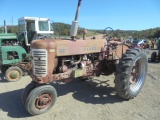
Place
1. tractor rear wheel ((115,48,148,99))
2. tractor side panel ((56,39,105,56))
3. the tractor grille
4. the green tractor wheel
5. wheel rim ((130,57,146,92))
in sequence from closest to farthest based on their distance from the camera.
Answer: the tractor grille → tractor side panel ((56,39,105,56)) → tractor rear wheel ((115,48,148,99)) → wheel rim ((130,57,146,92)) → the green tractor wheel

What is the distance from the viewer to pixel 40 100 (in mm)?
4387

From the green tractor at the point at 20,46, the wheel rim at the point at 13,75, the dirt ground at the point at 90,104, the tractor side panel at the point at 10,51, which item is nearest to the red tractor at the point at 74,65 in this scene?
the dirt ground at the point at 90,104

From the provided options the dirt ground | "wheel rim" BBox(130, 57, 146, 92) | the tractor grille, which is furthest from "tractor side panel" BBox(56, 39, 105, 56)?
the dirt ground

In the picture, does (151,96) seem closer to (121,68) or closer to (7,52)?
(121,68)

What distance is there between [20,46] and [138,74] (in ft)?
15.6

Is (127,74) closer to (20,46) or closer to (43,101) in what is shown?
(43,101)

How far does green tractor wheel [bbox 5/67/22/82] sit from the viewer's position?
747cm

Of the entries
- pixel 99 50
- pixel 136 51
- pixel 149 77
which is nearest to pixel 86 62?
pixel 99 50

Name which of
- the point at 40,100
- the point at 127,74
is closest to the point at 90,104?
the point at 127,74

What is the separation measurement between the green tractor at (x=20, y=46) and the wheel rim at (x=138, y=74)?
2971 millimetres

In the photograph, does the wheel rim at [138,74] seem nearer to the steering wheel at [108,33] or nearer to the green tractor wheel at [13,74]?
the steering wheel at [108,33]

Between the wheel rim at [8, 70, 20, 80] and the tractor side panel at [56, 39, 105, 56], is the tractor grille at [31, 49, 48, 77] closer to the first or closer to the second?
the tractor side panel at [56, 39, 105, 56]

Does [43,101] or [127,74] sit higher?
[127,74]

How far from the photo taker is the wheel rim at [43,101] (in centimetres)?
438
